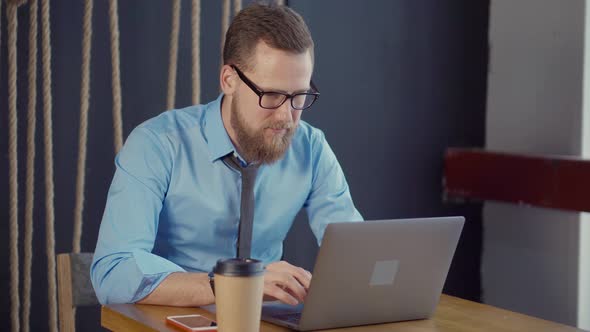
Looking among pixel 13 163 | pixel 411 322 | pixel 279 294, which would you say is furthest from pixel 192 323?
pixel 13 163

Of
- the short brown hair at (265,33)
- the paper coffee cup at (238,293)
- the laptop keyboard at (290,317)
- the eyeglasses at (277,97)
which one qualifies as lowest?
the laptop keyboard at (290,317)

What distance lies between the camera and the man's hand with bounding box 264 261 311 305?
161 centimetres

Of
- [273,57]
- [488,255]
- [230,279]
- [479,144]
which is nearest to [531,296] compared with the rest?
[488,255]

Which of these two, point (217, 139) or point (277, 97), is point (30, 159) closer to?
point (217, 139)

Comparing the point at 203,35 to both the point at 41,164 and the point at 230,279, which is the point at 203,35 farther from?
the point at 230,279

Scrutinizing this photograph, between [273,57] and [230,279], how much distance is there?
0.75m

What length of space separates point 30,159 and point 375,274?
4.49 ft

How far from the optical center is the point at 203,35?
2891 millimetres

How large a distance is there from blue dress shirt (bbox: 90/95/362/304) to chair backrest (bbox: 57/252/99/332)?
181mm

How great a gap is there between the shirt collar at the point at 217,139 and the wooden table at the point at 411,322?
1.67 feet

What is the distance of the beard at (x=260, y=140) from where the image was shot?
2.02m

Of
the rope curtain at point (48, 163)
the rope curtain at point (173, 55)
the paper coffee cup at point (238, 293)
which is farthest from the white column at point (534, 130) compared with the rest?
the paper coffee cup at point (238, 293)

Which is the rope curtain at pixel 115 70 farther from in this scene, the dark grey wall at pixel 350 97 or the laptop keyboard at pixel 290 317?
the laptop keyboard at pixel 290 317

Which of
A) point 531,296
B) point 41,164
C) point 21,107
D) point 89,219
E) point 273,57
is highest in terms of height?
point 273,57
